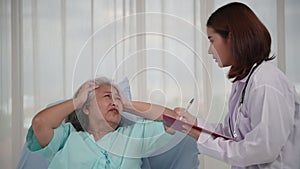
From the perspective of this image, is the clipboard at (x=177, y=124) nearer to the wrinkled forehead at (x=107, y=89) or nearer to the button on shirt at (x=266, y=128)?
the button on shirt at (x=266, y=128)

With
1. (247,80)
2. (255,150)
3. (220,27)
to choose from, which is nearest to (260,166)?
(255,150)

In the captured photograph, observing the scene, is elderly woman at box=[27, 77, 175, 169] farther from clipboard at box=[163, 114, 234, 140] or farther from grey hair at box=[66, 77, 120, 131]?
clipboard at box=[163, 114, 234, 140]

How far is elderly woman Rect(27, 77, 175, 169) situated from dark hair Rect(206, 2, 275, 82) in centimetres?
33

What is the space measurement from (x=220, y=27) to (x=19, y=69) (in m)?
1.68

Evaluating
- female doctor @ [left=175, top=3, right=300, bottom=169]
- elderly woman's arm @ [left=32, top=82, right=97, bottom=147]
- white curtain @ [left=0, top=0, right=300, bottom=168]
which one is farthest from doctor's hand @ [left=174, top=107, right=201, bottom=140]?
white curtain @ [left=0, top=0, right=300, bottom=168]

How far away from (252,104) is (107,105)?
530 millimetres

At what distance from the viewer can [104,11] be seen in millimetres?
2596

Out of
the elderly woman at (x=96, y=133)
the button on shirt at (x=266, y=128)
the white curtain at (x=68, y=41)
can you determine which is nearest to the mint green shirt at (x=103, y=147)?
the elderly woman at (x=96, y=133)

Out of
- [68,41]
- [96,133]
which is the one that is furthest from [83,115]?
[68,41]

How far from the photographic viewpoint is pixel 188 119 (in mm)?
1393

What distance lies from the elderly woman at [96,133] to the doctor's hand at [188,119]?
94mm

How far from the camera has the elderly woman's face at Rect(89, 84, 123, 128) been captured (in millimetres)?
1546

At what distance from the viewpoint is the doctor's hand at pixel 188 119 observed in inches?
53.9

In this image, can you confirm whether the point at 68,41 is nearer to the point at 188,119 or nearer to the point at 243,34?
the point at 188,119
